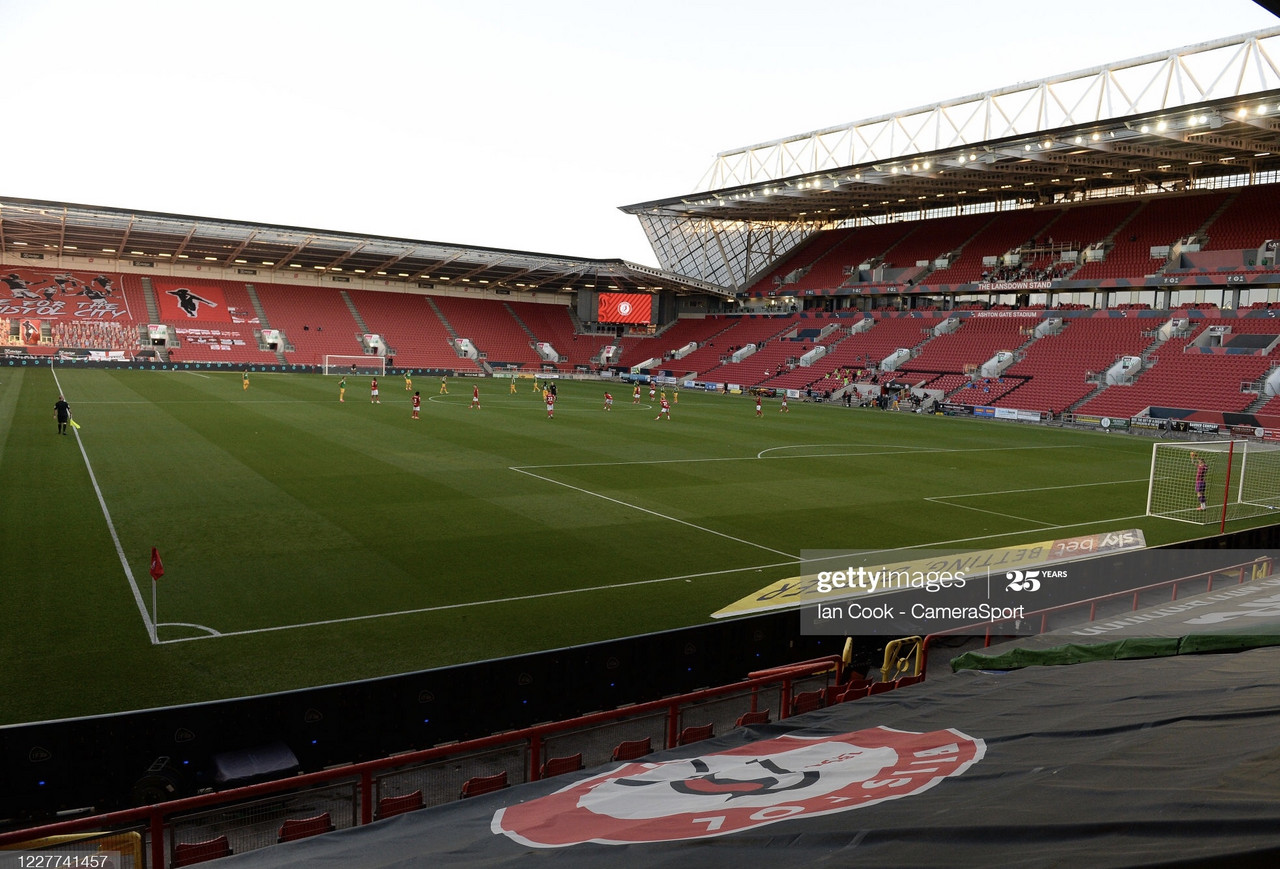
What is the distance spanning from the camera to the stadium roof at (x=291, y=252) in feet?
194

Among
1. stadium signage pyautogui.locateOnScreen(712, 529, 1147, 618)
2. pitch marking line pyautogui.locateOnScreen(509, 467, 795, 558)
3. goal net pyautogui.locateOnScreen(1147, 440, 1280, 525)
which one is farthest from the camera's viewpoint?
goal net pyautogui.locateOnScreen(1147, 440, 1280, 525)

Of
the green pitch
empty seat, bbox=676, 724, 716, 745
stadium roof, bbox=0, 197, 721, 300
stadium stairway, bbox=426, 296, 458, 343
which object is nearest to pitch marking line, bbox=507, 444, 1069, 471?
the green pitch

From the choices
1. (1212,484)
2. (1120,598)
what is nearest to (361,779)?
(1120,598)

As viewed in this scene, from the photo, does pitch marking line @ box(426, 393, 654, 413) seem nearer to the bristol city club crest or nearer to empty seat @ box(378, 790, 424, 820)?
empty seat @ box(378, 790, 424, 820)

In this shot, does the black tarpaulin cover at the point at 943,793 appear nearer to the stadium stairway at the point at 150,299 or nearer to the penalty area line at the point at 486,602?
the penalty area line at the point at 486,602

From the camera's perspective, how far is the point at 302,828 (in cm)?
632

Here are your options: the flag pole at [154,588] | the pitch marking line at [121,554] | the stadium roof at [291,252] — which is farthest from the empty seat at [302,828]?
the stadium roof at [291,252]

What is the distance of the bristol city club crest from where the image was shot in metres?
4.16

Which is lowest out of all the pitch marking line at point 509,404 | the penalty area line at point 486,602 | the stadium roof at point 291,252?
the penalty area line at point 486,602

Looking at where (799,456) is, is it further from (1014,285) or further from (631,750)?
(1014,285)

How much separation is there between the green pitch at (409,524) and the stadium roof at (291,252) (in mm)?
27364

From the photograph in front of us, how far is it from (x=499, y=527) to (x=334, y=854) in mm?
13753

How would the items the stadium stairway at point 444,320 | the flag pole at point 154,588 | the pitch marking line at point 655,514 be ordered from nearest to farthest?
the flag pole at point 154,588 → the pitch marking line at point 655,514 → the stadium stairway at point 444,320

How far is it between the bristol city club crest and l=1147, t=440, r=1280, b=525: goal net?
733 inches
